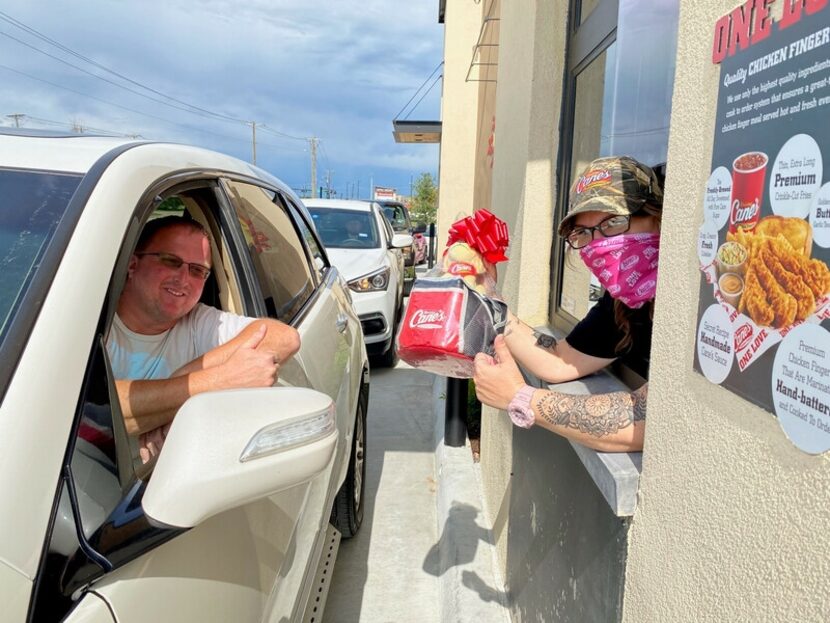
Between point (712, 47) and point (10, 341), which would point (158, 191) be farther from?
point (712, 47)

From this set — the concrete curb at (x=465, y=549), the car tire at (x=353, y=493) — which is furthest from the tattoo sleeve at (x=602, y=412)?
the car tire at (x=353, y=493)

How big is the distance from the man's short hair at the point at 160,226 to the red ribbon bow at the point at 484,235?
873 millimetres

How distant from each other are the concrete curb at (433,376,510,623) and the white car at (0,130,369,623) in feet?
4.58

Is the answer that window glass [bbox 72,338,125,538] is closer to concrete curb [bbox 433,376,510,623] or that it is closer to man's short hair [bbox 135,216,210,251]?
man's short hair [bbox 135,216,210,251]

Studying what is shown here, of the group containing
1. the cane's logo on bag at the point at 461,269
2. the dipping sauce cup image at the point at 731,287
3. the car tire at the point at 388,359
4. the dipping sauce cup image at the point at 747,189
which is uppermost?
the dipping sauce cup image at the point at 747,189

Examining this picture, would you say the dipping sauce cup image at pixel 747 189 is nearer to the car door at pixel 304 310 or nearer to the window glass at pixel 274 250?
the car door at pixel 304 310

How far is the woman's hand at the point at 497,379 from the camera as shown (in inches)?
69.0

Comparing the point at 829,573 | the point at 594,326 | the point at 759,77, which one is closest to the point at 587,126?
the point at 594,326

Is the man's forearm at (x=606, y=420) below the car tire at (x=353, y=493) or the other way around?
the other way around

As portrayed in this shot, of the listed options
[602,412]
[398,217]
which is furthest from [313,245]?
[398,217]

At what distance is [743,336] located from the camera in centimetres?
97

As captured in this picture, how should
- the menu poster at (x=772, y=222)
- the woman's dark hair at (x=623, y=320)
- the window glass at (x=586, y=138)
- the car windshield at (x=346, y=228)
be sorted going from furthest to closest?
the car windshield at (x=346, y=228) → the window glass at (x=586, y=138) → the woman's dark hair at (x=623, y=320) → the menu poster at (x=772, y=222)

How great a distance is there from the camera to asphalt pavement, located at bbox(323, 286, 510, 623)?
2.99 metres

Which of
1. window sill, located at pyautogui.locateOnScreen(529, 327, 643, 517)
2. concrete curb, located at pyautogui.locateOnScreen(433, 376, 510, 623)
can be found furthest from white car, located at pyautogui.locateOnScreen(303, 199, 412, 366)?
window sill, located at pyautogui.locateOnScreen(529, 327, 643, 517)
